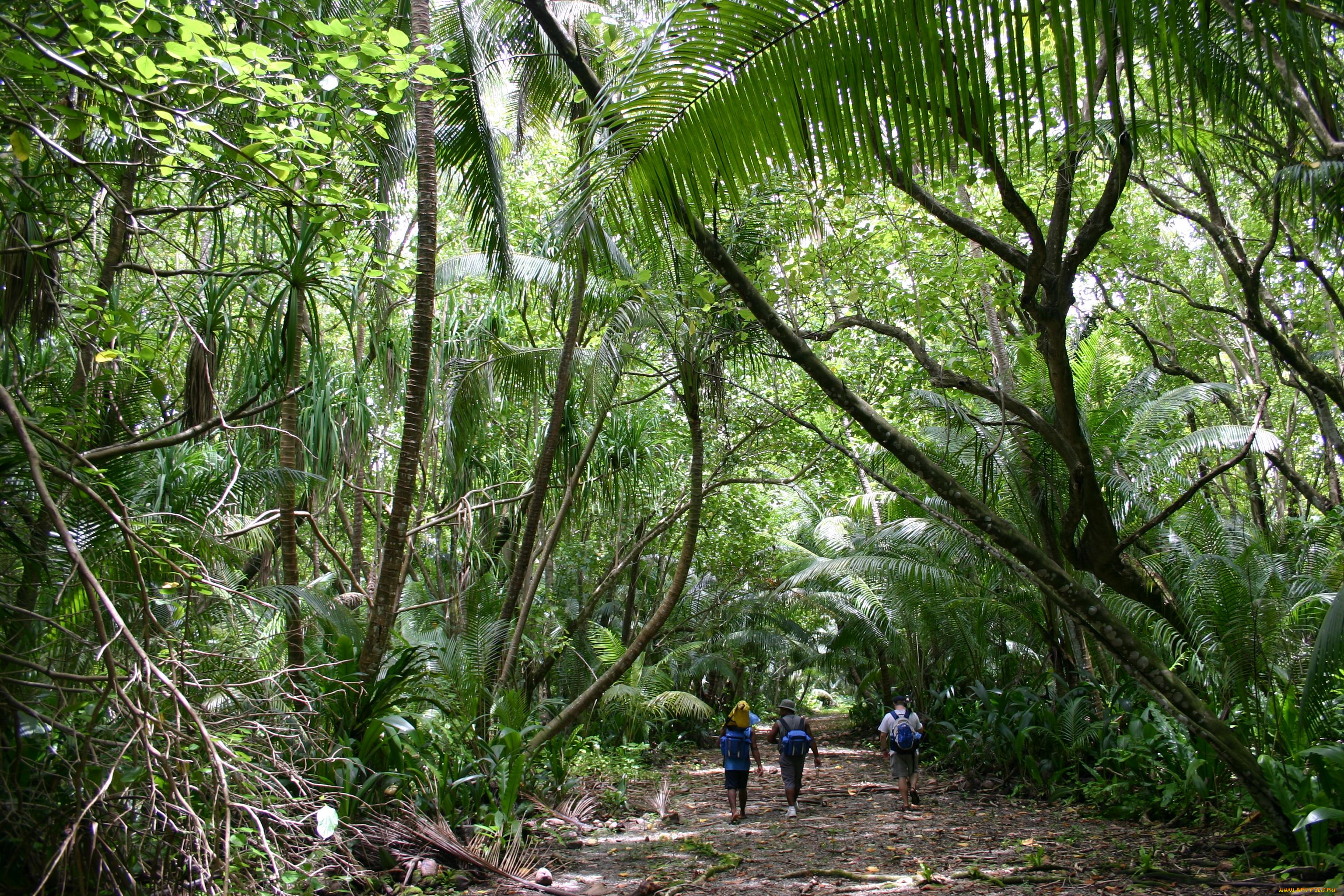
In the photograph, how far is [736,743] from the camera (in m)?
9.17

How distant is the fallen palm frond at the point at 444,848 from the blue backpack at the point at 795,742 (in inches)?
145

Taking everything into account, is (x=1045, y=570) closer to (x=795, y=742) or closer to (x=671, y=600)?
(x=671, y=600)

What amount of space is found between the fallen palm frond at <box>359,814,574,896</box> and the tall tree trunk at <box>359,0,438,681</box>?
1.08 metres

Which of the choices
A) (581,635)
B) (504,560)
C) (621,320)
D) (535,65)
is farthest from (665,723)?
(535,65)

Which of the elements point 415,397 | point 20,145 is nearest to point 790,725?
point 415,397

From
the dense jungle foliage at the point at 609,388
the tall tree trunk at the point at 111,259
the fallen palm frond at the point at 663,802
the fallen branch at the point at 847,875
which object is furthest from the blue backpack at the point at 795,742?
the tall tree trunk at the point at 111,259

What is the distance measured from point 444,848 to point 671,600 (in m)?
3.64

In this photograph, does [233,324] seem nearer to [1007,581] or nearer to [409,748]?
[409,748]

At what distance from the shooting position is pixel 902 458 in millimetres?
5191

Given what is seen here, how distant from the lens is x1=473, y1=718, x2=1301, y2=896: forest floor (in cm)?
600

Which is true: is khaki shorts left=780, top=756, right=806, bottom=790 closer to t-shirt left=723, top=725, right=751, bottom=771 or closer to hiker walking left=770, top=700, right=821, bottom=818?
hiker walking left=770, top=700, right=821, bottom=818

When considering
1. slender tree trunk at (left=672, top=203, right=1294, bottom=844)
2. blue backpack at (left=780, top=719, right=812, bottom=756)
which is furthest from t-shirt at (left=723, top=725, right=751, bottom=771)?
slender tree trunk at (left=672, top=203, right=1294, bottom=844)

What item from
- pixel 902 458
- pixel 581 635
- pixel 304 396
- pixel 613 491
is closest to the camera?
pixel 902 458

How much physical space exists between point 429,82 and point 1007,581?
1021 centimetres
